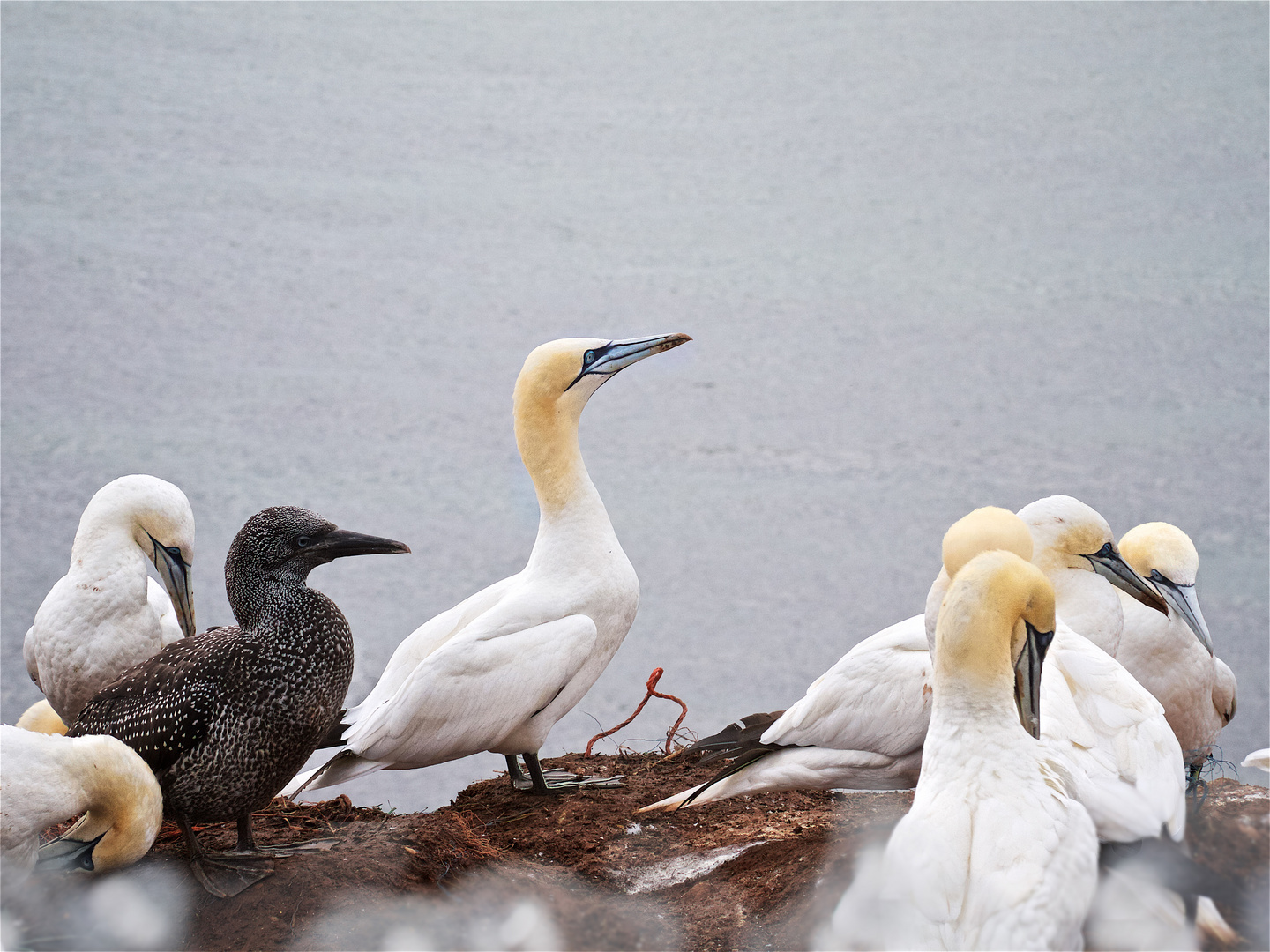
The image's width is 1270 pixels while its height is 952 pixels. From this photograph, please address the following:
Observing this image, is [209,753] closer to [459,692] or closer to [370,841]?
[370,841]

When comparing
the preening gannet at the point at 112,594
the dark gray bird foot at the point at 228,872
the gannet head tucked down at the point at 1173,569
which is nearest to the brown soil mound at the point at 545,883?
the dark gray bird foot at the point at 228,872

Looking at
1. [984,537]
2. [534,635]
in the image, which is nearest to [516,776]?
[534,635]

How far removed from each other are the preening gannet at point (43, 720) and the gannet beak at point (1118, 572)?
Answer: 2.33m

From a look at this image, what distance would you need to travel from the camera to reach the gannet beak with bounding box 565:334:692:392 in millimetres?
2250

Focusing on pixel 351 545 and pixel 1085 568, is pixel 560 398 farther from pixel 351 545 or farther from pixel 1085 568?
pixel 1085 568

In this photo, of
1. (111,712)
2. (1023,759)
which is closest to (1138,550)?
(1023,759)

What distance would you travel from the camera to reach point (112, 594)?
1.98 m

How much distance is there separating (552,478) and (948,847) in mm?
1370

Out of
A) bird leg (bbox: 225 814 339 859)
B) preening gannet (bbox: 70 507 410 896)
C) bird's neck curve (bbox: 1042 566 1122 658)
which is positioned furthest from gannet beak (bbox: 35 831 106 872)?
bird's neck curve (bbox: 1042 566 1122 658)

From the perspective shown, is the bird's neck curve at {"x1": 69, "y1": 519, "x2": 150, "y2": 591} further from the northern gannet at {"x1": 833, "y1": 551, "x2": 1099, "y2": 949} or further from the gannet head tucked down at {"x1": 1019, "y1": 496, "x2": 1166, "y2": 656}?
the gannet head tucked down at {"x1": 1019, "y1": 496, "x2": 1166, "y2": 656}

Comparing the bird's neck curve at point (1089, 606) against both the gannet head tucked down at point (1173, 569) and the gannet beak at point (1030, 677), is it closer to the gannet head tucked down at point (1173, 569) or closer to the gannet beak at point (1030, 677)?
the gannet head tucked down at point (1173, 569)

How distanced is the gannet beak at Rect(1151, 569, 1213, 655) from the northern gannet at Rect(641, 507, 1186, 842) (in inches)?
10.1

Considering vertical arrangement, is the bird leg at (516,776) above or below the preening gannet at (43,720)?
below

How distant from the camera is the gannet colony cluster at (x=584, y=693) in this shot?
120 centimetres
